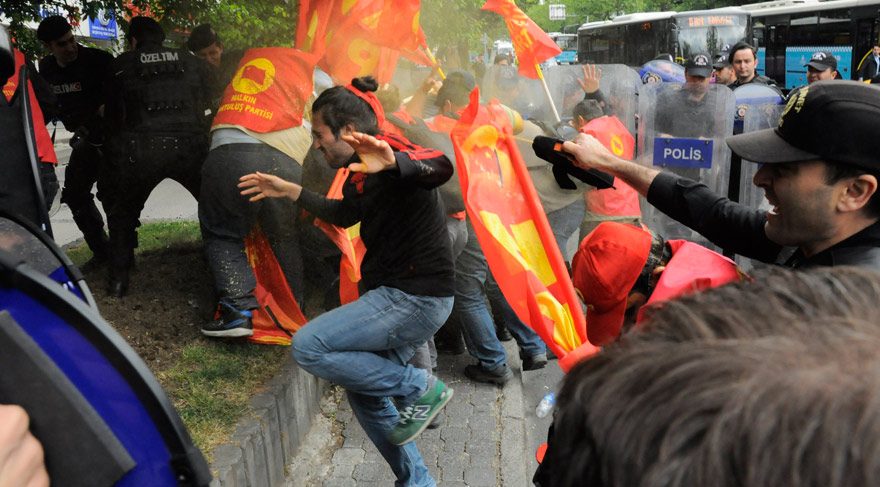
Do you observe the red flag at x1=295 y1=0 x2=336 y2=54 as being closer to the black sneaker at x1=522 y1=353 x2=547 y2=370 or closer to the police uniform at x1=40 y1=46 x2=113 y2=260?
the police uniform at x1=40 y1=46 x2=113 y2=260

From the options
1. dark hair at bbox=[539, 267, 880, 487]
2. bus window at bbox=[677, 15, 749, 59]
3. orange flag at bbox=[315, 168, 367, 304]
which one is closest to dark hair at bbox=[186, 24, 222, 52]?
orange flag at bbox=[315, 168, 367, 304]

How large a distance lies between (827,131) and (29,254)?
5.24 ft

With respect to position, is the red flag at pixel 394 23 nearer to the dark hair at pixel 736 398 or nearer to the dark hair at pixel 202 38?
the dark hair at pixel 202 38

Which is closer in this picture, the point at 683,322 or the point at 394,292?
the point at 683,322

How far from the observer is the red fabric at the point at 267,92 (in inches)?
176

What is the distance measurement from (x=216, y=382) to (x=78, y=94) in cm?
252

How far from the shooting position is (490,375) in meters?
4.80

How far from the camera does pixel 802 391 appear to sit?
537 millimetres

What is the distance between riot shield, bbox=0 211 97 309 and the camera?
53.5 inches

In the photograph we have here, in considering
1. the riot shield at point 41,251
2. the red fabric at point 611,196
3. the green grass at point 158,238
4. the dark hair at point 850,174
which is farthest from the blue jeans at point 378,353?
the green grass at point 158,238

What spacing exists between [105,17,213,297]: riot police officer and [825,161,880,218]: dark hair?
12.9ft

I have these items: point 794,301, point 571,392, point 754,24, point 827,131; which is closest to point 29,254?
point 571,392

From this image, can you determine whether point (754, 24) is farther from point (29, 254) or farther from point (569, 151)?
point (29, 254)

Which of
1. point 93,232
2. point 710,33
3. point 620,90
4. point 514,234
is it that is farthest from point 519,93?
point 710,33
